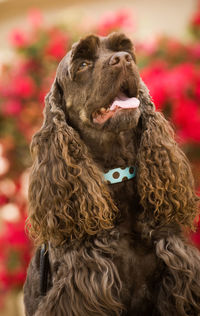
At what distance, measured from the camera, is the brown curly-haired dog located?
1886 mm

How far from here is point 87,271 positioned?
6.26 ft

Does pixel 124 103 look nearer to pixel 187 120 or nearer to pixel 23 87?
pixel 187 120

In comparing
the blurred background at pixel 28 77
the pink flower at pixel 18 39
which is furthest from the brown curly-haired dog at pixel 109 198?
the pink flower at pixel 18 39

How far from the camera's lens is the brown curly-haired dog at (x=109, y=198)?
1.89 meters

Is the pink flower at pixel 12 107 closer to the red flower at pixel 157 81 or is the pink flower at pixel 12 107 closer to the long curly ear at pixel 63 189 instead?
the red flower at pixel 157 81

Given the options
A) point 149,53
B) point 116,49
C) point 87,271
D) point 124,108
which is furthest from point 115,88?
point 149,53

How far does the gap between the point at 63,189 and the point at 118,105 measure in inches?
18.2

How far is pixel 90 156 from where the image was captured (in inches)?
81.0

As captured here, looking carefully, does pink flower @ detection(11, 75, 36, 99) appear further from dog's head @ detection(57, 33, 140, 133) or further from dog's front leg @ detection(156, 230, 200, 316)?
dog's front leg @ detection(156, 230, 200, 316)

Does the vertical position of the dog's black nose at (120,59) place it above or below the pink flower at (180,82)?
below

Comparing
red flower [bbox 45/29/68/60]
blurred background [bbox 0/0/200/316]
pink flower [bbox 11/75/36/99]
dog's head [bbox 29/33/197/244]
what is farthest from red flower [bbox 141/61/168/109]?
dog's head [bbox 29/33/197/244]

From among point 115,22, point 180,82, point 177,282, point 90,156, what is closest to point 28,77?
point 115,22

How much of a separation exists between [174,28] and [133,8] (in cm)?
55

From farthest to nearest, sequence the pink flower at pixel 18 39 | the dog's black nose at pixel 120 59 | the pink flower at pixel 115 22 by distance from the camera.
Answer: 1. the pink flower at pixel 18 39
2. the pink flower at pixel 115 22
3. the dog's black nose at pixel 120 59
